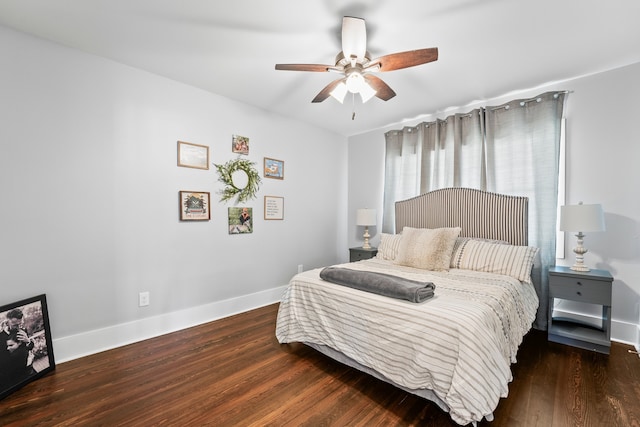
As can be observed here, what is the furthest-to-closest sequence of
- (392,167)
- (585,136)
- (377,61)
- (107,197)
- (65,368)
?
(392,167) < (585,136) < (107,197) < (65,368) < (377,61)

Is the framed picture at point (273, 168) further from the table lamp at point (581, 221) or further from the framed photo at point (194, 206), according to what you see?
the table lamp at point (581, 221)

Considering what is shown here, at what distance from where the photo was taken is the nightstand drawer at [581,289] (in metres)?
2.35

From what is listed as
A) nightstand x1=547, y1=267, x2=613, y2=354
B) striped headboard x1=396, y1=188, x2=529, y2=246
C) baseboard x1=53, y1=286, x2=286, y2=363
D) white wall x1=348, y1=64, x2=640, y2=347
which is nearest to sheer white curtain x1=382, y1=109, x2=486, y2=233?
striped headboard x1=396, y1=188, x2=529, y2=246

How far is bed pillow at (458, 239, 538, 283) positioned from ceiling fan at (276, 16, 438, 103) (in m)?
1.76

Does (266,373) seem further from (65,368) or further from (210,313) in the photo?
(65,368)

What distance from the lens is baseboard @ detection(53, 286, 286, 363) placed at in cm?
231

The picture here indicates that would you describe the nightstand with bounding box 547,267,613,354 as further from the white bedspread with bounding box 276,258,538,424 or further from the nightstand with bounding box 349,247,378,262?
the nightstand with bounding box 349,247,378,262

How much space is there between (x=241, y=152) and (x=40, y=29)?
6.06ft

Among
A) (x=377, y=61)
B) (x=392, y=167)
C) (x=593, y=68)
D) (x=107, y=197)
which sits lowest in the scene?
(x=107, y=197)

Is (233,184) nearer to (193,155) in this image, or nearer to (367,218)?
(193,155)

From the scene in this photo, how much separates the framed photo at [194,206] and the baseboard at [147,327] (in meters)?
0.97

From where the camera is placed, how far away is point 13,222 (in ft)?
6.84

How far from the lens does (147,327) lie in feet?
8.94

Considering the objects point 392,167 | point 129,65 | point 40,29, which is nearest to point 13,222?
point 40,29
